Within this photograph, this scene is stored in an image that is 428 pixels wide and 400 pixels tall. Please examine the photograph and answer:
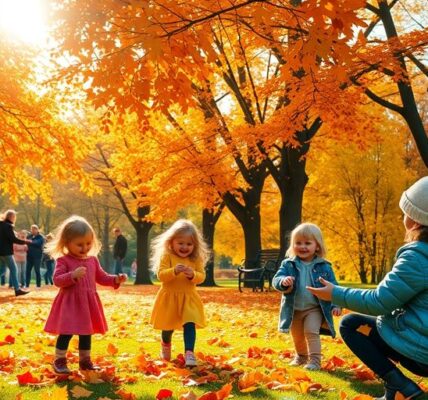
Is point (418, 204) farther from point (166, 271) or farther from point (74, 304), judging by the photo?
point (74, 304)

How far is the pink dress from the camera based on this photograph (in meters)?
4.77

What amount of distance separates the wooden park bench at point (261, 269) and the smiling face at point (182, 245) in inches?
433

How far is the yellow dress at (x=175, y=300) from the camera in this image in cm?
540

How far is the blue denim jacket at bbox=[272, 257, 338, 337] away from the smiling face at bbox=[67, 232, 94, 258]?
5.18ft

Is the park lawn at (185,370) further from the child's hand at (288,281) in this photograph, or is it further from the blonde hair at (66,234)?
the blonde hair at (66,234)

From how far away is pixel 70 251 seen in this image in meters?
5.05

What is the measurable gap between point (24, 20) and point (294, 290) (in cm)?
878

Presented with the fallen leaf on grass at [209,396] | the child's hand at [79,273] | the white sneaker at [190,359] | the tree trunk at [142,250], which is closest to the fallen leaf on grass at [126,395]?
the fallen leaf on grass at [209,396]

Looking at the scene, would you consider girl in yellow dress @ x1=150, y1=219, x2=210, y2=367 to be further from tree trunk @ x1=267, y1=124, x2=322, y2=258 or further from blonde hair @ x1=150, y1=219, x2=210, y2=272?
tree trunk @ x1=267, y1=124, x2=322, y2=258

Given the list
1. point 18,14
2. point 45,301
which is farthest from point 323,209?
point 18,14

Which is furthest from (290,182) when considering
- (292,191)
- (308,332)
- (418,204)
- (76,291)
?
(418,204)

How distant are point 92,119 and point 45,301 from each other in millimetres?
11897

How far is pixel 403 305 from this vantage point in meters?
3.25

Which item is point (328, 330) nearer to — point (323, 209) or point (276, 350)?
point (276, 350)
